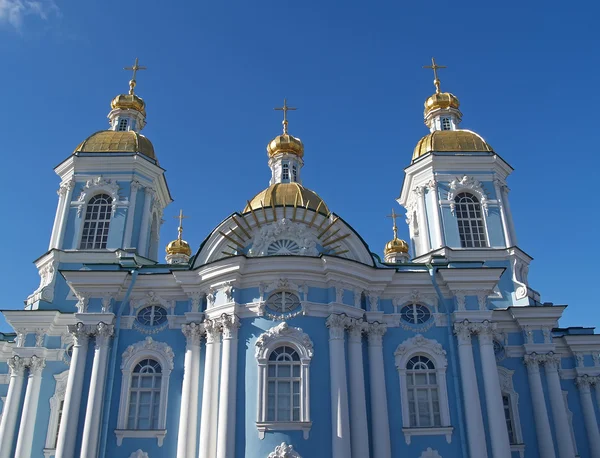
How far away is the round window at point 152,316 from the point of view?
724 inches

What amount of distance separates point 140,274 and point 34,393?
491cm

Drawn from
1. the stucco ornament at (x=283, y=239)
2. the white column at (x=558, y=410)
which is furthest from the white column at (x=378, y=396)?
the white column at (x=558, y=410)

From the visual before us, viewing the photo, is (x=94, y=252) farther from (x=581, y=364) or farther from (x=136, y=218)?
(x=581, y=364)

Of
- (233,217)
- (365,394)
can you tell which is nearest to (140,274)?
(233,217)

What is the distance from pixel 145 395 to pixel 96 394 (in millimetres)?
1325

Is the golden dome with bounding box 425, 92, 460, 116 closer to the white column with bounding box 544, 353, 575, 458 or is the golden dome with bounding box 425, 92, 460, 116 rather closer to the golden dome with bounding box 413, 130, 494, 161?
the golden dome with bounding box 413, 130, 494, 161

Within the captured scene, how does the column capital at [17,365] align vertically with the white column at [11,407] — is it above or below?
above

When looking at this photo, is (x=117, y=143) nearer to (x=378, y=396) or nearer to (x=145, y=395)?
(x=145, y=395)

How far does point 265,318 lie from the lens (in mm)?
17125

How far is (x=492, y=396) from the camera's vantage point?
17.2 m

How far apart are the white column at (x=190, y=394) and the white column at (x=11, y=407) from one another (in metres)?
5.60

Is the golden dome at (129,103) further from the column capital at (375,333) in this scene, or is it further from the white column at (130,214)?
the column capital at (375,333)

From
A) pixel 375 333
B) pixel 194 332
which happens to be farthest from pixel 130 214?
pixel 375 333

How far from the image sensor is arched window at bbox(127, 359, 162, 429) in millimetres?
17156
